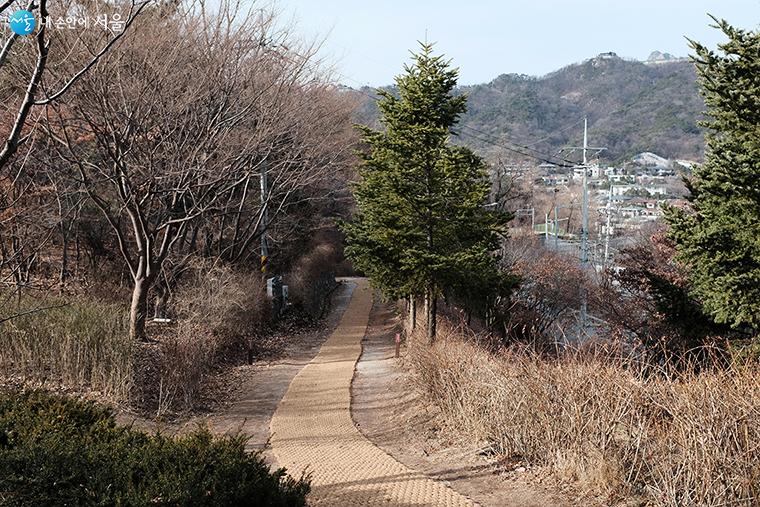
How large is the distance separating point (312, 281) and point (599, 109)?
79.3m

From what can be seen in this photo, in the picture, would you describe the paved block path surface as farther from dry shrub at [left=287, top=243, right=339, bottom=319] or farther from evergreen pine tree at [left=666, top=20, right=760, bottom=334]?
dry shrub at [left=287, top=243, right=339, bottom=319]

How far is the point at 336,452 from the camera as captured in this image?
33.9 ft

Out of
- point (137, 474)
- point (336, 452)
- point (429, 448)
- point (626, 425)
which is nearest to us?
point (137, 474)

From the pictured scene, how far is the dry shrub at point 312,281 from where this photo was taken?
29458 millimetres

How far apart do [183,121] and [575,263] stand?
65.1ft

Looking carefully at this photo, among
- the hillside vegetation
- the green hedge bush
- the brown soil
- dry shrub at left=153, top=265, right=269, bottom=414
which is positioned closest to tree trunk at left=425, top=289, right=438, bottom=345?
the brown soil

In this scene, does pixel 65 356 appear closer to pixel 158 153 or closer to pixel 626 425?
pixel 158 153

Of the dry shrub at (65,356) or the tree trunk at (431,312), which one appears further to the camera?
the tree trunk at (431,312)

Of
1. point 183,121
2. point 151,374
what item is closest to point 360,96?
point 183,121

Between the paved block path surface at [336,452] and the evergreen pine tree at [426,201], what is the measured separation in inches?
113

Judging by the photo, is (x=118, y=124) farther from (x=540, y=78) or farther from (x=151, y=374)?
(x=540, y=78)
